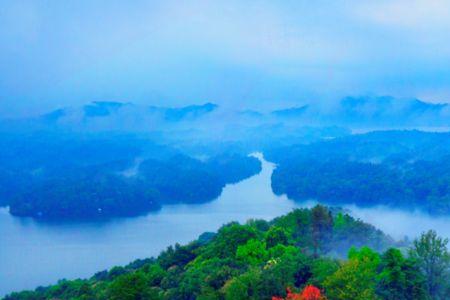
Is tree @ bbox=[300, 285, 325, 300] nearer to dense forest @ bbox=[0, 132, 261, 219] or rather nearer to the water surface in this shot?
the water surface

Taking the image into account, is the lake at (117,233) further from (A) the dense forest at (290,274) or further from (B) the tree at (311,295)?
(B) the tree at (311,295)

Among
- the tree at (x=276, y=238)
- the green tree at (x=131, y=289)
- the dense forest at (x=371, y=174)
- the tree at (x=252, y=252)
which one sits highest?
the dense forest at (x=371, y=174)

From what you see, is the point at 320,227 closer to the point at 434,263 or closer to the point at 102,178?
the point at 434,263

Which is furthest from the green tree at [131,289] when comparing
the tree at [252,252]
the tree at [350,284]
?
the tree at [252,252]

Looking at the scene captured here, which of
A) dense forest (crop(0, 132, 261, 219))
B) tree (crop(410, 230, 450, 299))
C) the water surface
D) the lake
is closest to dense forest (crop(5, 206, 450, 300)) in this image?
tree (crop(410, 230, 450, 299))

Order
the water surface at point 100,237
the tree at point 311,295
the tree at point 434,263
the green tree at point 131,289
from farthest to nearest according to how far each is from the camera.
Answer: the water surface at point 100,237 < the tree at point 434,263 < the green tree at point 131,289 < the tree at point 311,295

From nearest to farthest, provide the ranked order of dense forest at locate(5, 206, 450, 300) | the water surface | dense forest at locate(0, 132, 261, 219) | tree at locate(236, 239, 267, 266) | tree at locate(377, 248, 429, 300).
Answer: dense forest at locate(5, 206, 450, 300), tree at locate(377, 248, 429, 300), tree at locate(236, 239, 267, 266), the water surface, dense forest at locate(0, 132, 261, 219)

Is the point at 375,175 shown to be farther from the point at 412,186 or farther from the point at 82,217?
the point at 82,217
